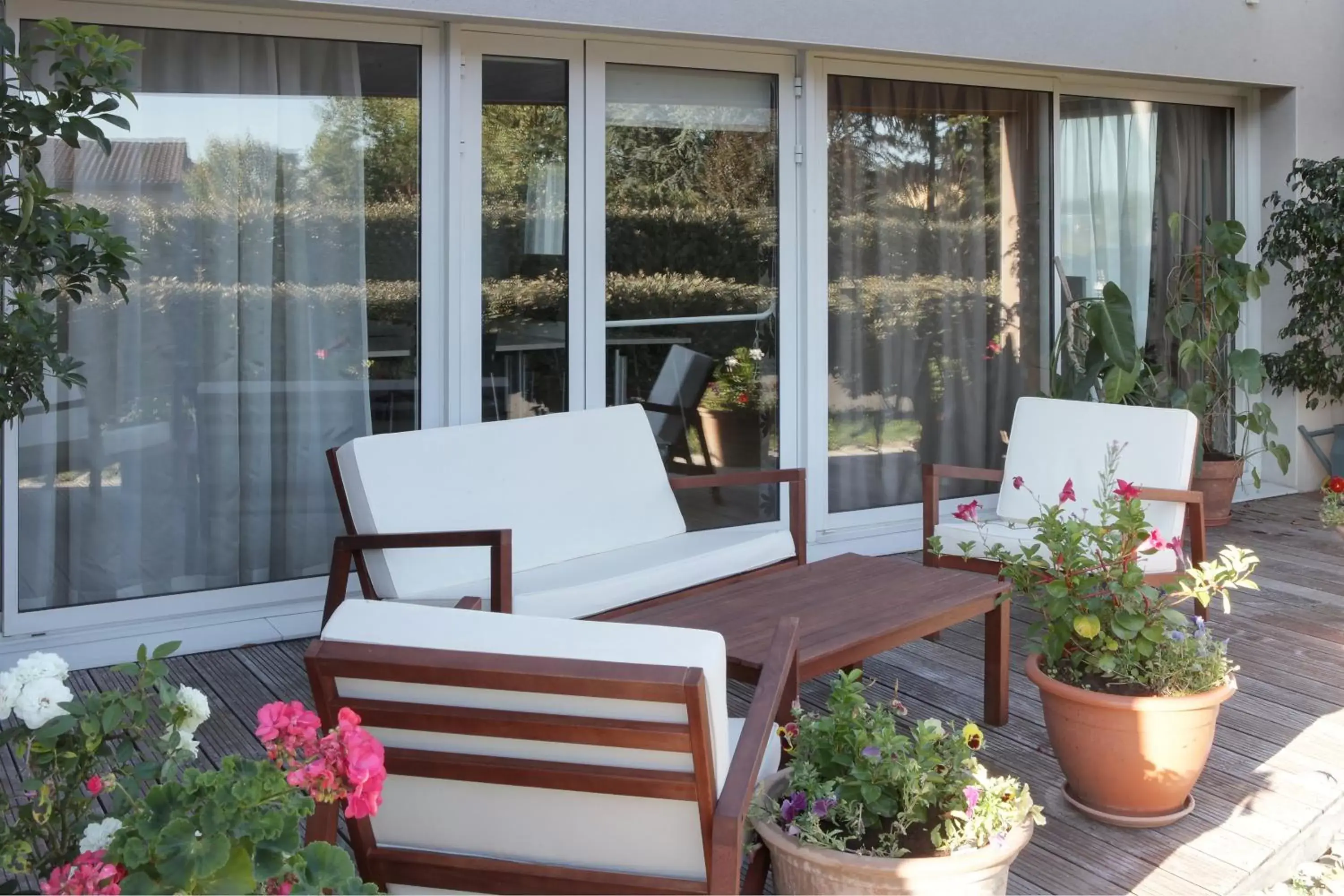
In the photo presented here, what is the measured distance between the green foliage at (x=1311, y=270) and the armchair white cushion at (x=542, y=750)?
5985mm

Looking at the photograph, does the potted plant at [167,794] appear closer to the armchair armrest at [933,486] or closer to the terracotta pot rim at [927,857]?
the terracotta pot rim at [927,857]

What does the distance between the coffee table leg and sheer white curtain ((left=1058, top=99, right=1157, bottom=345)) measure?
11.2 feet

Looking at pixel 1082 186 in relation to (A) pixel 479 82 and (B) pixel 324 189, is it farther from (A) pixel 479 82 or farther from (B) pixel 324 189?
(B) pixel 324 189

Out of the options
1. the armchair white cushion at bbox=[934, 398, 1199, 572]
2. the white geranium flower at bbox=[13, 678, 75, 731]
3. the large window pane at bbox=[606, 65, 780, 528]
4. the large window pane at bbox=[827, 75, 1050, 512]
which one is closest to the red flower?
the armchair white cushion at bbox=[934, 398, 1199, 572]

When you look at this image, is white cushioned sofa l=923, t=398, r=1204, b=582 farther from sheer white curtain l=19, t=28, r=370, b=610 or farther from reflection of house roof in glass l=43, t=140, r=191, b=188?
reflection of house roof in glass l=43, t=140, r=191, b=188

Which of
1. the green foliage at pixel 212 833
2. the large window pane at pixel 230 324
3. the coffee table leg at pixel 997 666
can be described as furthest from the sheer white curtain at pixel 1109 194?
the green foliage at pixel 212 833

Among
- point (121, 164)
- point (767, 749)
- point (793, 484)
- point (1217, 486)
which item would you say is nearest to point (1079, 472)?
point (793, 484)

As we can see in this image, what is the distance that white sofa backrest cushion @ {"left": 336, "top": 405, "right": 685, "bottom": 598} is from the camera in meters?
3.97

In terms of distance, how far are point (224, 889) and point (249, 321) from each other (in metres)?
3.35

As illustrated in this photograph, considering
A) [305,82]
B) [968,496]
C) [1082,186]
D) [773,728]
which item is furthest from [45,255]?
[1082,186]

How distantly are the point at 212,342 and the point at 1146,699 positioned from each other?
10.7 feet

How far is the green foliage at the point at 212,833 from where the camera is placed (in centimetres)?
150

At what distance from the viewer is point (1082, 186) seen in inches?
267

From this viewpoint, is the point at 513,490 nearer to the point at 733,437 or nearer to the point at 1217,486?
the point at 733,437
